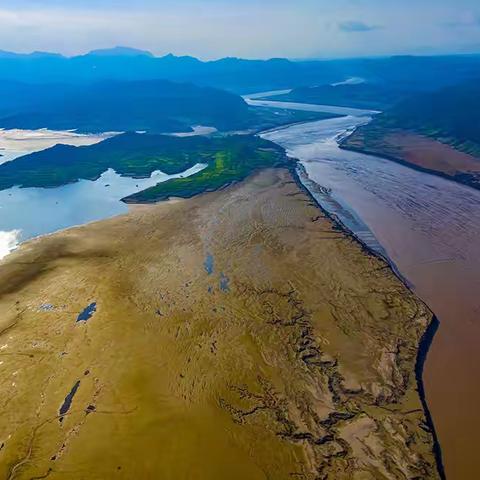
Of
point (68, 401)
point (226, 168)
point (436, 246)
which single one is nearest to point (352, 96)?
point (226, 168)

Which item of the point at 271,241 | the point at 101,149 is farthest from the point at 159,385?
the point at 101,149

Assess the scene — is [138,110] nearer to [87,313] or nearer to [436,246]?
[436,246]

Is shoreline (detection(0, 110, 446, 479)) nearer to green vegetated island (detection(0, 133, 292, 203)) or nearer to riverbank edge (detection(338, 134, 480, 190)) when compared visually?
green vegetated island (detection(0, 133, 292, 203))

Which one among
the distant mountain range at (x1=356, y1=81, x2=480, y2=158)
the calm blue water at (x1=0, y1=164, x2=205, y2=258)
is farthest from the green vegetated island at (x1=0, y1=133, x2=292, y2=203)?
the distant mountain range at (x1=356, y1=81, x2=480, y2=158)

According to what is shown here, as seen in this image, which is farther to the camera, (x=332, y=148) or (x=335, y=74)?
(x=335, y=74)

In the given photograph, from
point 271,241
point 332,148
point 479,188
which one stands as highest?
point 271,241

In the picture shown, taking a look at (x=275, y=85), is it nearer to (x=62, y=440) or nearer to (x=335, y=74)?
(x=335, y=74)

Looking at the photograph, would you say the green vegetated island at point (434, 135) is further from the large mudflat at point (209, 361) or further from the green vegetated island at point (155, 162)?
the large mudflat at point (209, 361)
